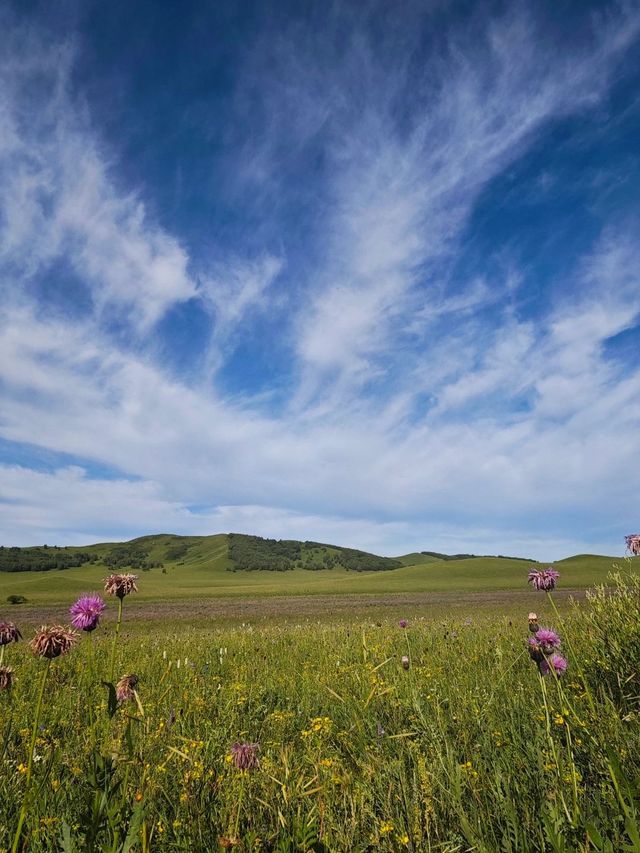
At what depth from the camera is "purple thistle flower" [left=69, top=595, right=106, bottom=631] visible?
122 inches

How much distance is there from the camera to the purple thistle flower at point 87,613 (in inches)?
122

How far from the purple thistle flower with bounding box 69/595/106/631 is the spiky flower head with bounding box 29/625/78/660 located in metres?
0.41

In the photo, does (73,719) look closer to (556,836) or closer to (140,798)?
(140,798)

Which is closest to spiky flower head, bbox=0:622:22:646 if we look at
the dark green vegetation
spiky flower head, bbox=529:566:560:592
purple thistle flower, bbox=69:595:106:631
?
purple thistle flower, bbox=69:595:106:631

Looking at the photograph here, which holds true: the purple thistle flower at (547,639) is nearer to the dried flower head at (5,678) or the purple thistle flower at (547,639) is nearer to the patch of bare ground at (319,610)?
the dried flower head at (5,678)

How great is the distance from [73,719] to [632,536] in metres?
7.25

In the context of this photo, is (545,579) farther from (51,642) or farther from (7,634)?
(7,634)

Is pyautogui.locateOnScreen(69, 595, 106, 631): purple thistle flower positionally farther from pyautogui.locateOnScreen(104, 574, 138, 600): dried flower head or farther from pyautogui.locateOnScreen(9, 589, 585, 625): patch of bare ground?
pyautogui.locateOnScreen(9, 589, 585, 625): patch of bare ground

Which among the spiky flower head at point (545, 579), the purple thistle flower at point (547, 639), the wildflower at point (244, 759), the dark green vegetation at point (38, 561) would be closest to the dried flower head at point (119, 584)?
the wildflower at point (244, 759)

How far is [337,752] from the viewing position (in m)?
4.30

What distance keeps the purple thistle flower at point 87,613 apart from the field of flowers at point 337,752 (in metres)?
0.02

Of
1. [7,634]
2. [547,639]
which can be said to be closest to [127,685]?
[7,634]

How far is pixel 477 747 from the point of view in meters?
4.19

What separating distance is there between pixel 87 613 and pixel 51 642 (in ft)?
2.31
